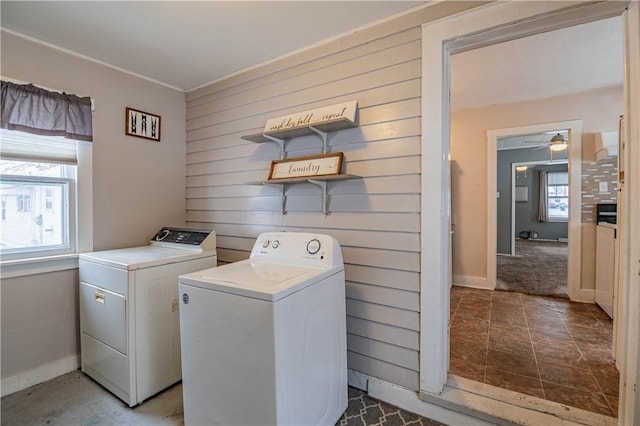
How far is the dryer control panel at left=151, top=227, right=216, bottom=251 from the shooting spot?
2.21 metres

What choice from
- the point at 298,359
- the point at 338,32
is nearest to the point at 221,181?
the point at 338,32

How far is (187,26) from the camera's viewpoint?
186 centimetres

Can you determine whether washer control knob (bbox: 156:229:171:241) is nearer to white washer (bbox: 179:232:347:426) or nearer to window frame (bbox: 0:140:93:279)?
window frame (bbox: 0:140:93:279)

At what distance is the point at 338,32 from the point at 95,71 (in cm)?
191

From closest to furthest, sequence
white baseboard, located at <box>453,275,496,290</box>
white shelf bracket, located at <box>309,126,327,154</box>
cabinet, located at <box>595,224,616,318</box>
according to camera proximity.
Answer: white shelf bracket, located at <box>309,126,327,154</box>
cabinet, located at <box>595,224,616,318</box>
white baseboard, located at <box>453,275,496,290</box>

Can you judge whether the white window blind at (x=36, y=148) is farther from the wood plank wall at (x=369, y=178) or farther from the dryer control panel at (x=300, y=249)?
the dryer control panel at (x=300, y=249)

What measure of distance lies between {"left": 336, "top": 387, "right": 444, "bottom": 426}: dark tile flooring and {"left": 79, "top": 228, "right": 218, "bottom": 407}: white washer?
118cm

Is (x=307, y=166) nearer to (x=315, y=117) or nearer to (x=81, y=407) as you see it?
(x=315, y=117)

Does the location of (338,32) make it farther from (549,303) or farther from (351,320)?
(549,303)

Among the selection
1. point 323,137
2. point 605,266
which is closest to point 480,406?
point 323,137

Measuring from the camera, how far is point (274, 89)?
2281 millimetres

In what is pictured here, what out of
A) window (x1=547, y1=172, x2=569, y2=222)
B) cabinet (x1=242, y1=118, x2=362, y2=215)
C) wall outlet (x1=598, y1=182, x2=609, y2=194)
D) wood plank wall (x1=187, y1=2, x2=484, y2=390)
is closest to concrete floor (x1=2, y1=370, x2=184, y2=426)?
wood plank wall (x1=187, y1=2, x2=484, y2=390)

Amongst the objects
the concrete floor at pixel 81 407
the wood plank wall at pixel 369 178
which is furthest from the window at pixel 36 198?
the wood plank wall at pixel 369 178

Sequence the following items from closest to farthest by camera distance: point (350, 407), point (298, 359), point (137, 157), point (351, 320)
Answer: point (298, 359)
point (350, 407)
point (351, 320)
point (137, 157)
